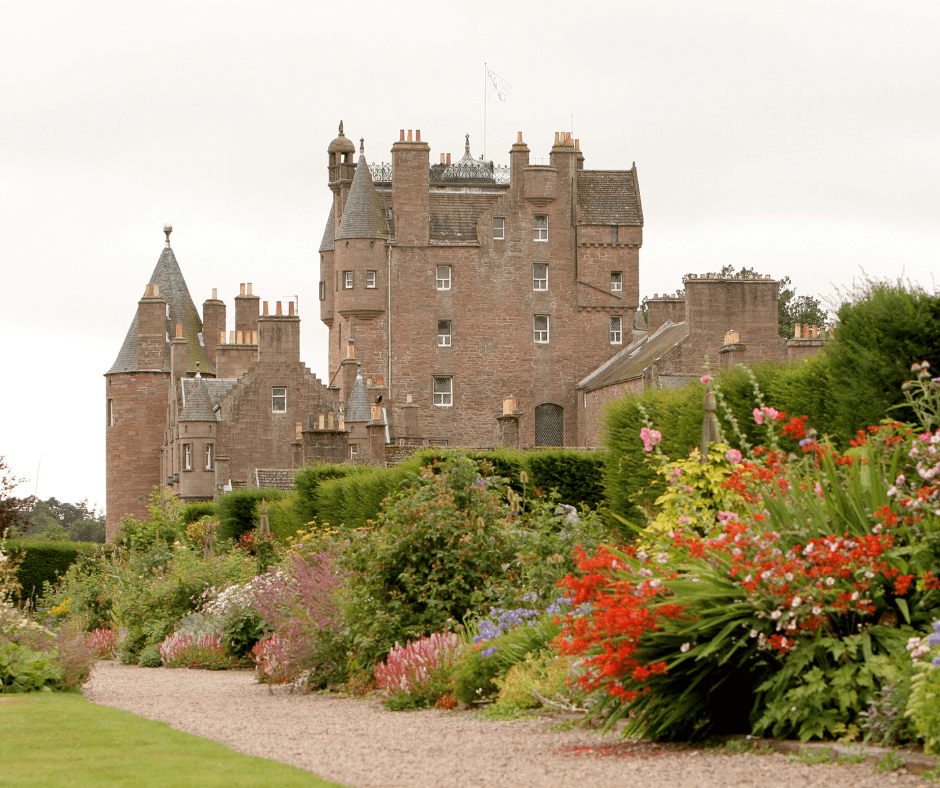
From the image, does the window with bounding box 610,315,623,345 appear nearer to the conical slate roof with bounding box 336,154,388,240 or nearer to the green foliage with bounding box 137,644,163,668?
the conical slate roof with bounding box 336,154,388,240

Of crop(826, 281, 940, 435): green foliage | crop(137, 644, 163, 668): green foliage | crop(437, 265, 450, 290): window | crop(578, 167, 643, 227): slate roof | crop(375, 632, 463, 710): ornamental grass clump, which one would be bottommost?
crop(137, 644, 163, 668): green foliage

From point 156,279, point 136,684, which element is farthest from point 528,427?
point 136,684

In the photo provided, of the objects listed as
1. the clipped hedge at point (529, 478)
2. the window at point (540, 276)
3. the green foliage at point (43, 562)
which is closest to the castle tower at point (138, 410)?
the green foliage at point (43, 562)

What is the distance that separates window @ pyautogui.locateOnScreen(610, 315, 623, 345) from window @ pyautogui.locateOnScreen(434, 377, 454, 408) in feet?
26.6

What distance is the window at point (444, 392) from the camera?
57.5 metres

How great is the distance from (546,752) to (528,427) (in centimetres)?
4807

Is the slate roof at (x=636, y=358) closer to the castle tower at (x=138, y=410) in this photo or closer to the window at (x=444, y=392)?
the window at (x=444, y=392)

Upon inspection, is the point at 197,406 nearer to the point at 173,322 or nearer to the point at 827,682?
the point at 173,322

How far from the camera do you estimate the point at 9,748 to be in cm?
933

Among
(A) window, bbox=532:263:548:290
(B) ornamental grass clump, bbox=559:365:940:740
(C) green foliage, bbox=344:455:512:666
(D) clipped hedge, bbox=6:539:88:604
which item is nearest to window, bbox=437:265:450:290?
(A) window, bbox=532:263:548:290

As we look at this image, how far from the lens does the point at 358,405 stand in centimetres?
4944

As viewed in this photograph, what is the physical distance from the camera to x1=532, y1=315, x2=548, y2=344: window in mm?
58750

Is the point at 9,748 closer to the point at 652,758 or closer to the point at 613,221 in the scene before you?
the point at 652,758

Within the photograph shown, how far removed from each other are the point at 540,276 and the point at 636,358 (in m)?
9.30
